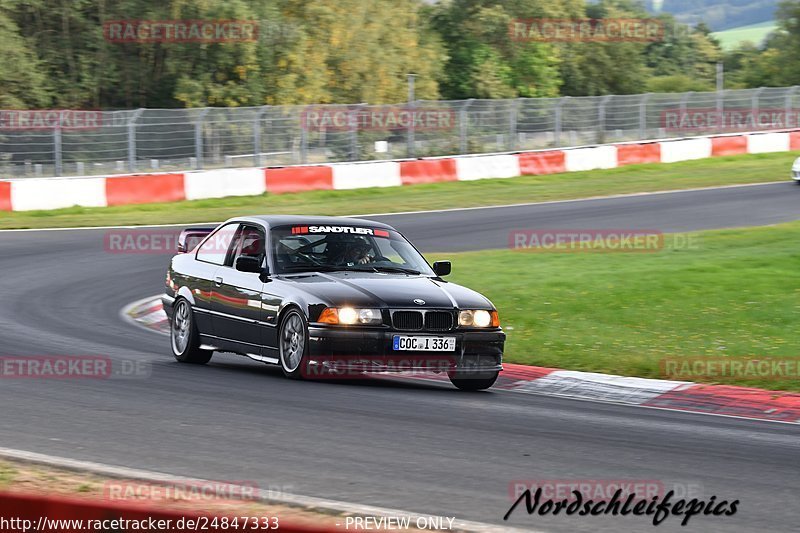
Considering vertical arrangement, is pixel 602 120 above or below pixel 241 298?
above

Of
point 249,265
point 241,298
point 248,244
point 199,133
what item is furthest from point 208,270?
point 199,133

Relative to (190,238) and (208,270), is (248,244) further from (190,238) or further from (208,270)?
(190,238)

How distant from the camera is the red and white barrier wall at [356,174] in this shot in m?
26.2

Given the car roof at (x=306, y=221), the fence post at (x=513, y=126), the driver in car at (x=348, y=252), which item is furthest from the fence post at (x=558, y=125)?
the driver in car at (x=348, y=252)

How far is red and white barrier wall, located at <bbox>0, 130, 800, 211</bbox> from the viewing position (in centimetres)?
2620

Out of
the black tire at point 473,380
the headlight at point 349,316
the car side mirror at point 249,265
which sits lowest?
the black tire at point 473,380

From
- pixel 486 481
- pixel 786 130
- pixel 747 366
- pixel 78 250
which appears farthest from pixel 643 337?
pixel 786 130

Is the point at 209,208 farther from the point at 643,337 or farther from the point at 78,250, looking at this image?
the point at 643,337

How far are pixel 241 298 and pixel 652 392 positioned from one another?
11.4 ft

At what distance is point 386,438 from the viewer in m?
7.66

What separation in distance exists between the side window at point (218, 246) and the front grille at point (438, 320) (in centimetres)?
240

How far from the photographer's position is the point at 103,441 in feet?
24.2

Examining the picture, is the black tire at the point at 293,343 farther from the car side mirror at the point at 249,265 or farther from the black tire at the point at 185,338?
the black tire at the point at 185,338

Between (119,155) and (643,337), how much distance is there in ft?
58.3
